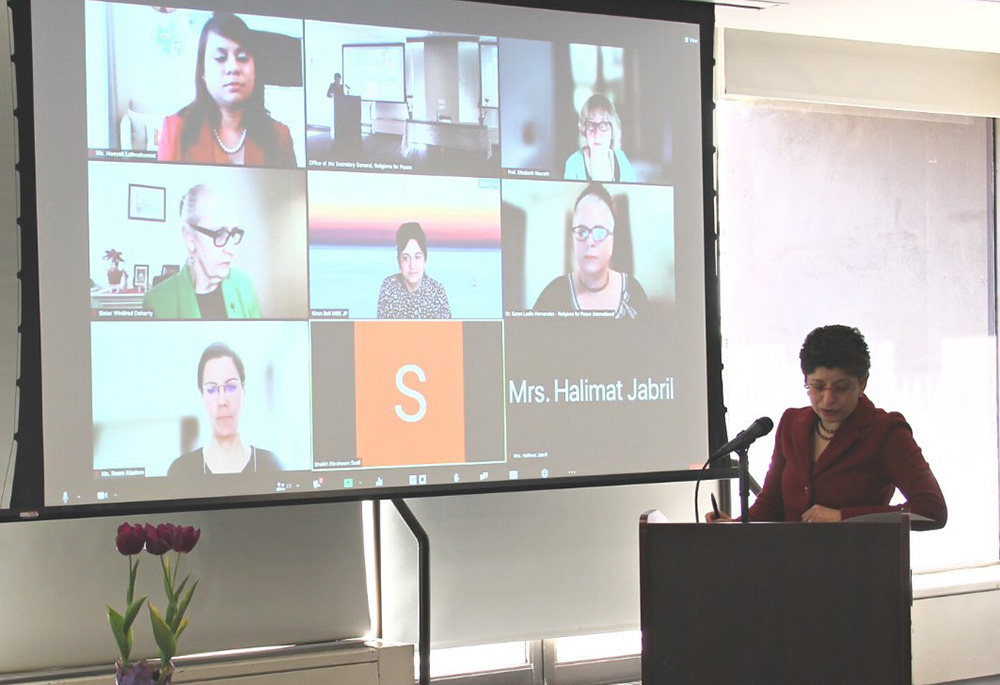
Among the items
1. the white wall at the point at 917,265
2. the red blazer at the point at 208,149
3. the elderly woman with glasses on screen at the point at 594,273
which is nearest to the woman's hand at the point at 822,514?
the elderly woman with glasses on screen at the point at 594,273

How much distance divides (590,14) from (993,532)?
3.12 meters

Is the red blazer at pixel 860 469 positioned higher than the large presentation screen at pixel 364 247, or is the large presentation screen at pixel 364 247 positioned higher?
the large presentation screen at pixel 364 247

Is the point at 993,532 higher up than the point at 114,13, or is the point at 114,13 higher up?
the point at 114,13

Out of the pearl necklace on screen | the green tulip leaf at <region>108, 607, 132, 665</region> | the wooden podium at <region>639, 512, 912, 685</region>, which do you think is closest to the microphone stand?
the wooden podium at <region>639, 512, 912, 685</region>

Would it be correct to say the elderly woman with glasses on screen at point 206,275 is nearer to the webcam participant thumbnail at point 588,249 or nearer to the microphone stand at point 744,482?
the webcam participant thumbnail at point 588,249

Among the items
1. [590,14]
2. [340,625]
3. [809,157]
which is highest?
[590,14]

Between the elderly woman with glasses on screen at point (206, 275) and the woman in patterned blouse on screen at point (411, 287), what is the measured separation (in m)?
0.42

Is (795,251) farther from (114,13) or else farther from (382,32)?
(114,13)

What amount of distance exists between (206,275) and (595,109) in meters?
1.45

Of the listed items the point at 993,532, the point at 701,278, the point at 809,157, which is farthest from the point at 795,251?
the point at 993,532

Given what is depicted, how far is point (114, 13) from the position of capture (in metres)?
3.24

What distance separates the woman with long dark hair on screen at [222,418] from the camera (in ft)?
10.9

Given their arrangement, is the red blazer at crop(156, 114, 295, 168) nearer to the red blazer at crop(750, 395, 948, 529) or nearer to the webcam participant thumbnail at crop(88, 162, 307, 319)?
the webcam participant thumbnail at crop(88, 162, 307, 319)

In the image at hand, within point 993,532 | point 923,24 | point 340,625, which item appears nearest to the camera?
point 340,625
